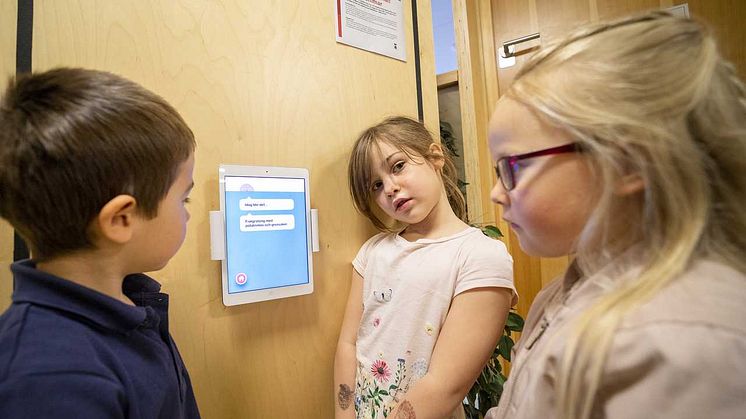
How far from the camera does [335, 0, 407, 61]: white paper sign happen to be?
3.80 ft

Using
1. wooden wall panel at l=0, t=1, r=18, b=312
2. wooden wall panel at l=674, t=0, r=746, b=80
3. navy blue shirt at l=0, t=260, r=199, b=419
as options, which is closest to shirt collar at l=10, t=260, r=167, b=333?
navy blue shirt at l=0, t=260, r=199, b=419

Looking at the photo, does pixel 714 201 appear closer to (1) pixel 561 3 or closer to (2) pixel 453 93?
(1) pixel 561 3

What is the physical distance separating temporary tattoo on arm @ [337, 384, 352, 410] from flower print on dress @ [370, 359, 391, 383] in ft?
0.30

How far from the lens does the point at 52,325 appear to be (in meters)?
0.52

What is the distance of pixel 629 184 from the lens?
470 mm

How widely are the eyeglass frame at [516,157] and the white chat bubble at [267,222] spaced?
22.3 inches

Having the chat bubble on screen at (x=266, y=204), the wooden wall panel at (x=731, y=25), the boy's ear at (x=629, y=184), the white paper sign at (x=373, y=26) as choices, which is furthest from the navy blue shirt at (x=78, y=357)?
the wooden wall panel at (x=731, y=25)

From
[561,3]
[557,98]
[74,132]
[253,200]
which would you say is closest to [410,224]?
[253,200]

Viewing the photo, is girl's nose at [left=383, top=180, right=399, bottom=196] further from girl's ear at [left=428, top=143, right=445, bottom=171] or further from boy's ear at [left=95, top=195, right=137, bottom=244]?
boy's ear at [left=95, top=195, right=137, bottom=244]

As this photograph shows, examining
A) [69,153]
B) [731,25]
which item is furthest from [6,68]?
[731,25]

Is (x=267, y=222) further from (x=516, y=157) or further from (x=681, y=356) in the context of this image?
(x=681, y=356)

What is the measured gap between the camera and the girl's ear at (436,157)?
3.51ft

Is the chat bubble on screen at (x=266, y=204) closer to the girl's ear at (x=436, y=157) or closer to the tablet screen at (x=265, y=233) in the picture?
the tablet screen at (x=265, y=233)

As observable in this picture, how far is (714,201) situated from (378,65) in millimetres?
957
